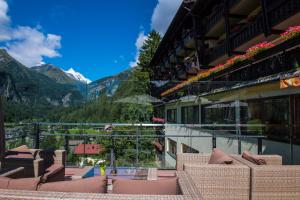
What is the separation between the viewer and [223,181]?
321cm

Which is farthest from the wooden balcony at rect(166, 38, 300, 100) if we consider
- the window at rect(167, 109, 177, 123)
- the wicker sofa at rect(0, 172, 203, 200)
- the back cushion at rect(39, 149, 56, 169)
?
the window at rect(167, 109, 177, 123)

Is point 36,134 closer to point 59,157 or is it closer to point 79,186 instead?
point 59,157

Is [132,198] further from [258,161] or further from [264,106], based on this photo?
[264,106]

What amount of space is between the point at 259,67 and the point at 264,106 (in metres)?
1.23

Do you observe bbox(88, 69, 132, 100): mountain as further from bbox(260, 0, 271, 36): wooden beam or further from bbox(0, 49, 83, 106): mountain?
bbox(260, 0, 271, 36): wooden beam

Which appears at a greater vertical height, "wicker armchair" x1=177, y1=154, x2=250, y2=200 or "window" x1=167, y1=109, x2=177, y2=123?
"window" x1=167, y1=109, x2=177, y2=123

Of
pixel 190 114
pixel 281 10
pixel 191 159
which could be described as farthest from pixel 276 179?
pixel 190 114

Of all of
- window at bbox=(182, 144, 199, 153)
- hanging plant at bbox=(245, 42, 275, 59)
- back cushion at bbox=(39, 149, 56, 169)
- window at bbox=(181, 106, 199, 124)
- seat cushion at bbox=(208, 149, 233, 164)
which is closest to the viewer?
seat cushion at bbox=(208, 149, 233, 164)

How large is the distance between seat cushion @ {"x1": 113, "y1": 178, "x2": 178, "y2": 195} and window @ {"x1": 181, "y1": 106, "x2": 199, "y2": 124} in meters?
12.8

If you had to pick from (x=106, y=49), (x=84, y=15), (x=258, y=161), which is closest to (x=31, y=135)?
(x=258, y=161)

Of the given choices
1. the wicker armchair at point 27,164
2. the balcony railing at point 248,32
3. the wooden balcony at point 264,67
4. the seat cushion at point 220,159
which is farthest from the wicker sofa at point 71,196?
the balcony railing at point 248,32

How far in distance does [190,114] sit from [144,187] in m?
14.3

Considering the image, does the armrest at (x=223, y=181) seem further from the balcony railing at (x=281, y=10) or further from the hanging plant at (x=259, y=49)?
the balcony railing at (x=281, y=10)

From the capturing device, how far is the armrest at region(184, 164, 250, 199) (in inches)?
126
